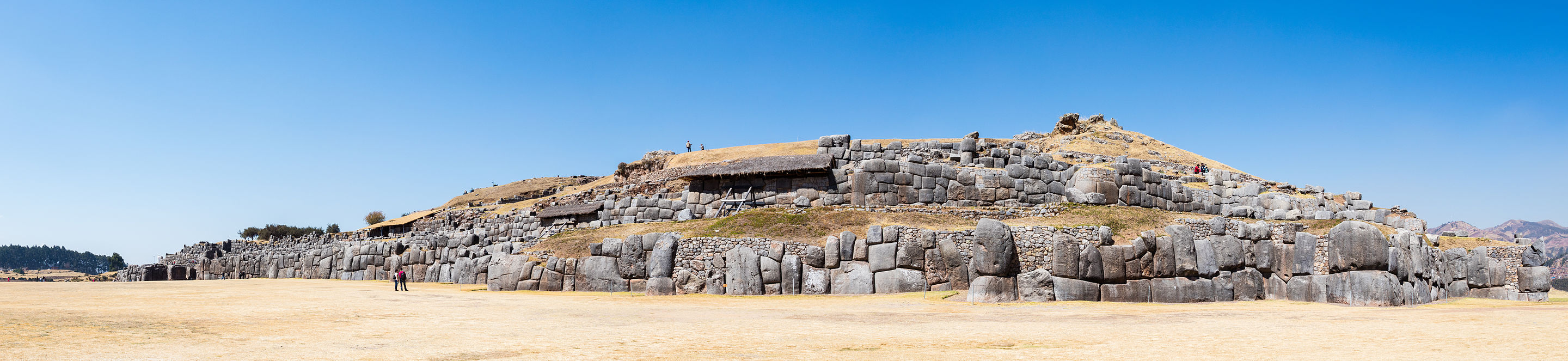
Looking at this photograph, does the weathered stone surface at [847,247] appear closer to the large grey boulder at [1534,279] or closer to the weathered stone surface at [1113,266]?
→ the weathered stone surface at [1113,266]

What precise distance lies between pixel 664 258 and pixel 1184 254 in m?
13.5

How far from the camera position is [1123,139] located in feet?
180

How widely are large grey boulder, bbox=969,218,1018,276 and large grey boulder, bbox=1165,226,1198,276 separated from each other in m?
4.11

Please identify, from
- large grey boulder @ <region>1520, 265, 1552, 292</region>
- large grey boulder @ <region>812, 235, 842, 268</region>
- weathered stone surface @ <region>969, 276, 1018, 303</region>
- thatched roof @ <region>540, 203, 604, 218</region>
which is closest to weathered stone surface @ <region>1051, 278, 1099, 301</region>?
weathered stone surface @ <region>969, 276, 1018, 303</region>

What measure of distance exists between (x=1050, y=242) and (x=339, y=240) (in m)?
38.8

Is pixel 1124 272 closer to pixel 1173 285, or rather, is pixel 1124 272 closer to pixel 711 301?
pixel 1173 285

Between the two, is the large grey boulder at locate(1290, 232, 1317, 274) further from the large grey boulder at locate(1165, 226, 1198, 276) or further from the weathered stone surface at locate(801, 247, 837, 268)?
the weathered stone surface at locate(801, 247, 837, 268)

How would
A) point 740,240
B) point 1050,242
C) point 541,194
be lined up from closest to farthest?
point 1050,242
point 740,240
point 541,194

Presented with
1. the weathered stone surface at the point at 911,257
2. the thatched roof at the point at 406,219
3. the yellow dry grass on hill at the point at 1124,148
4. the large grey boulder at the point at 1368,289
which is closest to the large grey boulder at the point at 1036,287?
the weathered stone surface at the point at 911,257

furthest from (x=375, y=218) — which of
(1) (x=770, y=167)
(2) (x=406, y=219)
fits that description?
(1) (x=770, y=167)

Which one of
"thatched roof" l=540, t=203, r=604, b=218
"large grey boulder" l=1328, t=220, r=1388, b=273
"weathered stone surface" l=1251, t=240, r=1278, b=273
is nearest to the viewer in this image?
"large grey boulder" l=1328, t=220, r=1388, b=273

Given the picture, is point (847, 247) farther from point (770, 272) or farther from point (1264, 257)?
point (1264, 257)

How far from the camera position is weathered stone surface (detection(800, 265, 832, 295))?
2200 centimetres

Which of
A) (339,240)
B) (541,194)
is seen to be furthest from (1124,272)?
(541,194)
